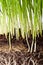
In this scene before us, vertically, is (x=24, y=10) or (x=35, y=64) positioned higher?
(x=24, y=10)

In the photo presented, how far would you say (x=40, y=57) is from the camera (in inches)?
31.5

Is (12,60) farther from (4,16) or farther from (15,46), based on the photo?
(4,16)

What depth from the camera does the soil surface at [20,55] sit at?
0.79 metres

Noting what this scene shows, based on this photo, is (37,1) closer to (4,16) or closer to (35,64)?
(4,16)

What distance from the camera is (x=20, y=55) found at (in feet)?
2.61

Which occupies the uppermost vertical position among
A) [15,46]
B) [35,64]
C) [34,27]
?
[34,27]

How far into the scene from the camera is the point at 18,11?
802 millimetres

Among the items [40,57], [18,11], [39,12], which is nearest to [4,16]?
[18,11]

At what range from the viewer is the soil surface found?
79 centimetres

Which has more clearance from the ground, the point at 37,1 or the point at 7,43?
the point at 37,1

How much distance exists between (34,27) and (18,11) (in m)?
0.13

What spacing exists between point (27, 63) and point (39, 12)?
0.30 meters

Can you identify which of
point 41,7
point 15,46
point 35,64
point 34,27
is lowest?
point 35,64

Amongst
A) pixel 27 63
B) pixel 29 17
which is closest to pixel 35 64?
pixel 27 63
